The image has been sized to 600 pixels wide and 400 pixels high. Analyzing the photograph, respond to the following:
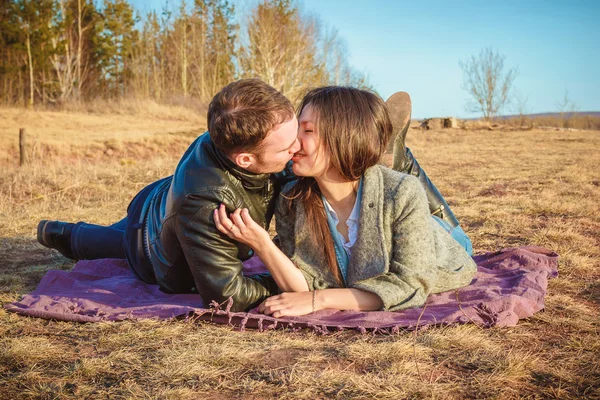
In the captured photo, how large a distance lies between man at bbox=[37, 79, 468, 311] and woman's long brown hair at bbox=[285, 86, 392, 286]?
0.20 metres

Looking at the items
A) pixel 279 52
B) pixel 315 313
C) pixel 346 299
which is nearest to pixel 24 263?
pixel 315 313

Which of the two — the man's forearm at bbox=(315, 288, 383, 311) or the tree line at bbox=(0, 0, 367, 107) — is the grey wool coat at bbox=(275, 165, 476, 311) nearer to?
the man's forearm at bbox=(315, 288, 383, 311)

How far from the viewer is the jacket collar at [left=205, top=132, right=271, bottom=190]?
2.74m

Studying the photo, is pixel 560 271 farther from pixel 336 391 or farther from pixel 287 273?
pixel 336 391

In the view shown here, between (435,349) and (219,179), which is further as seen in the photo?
(219,179)

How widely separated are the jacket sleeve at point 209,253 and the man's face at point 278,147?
327 millimetres

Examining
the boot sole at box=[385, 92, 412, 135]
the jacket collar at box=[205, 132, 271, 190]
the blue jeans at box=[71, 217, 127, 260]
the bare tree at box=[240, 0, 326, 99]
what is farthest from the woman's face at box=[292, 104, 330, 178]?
the bare tree at box=[240, 0, 326, 99]

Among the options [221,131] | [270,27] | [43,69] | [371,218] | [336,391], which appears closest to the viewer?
[336,391]

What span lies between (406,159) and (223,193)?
1822 millimetres

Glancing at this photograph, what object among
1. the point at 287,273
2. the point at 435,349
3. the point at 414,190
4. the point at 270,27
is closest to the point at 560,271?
the point at 414,190

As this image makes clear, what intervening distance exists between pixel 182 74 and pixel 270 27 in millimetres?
5070

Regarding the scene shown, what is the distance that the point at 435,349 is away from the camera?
2.35 meters

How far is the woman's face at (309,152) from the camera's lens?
2801 millimetres

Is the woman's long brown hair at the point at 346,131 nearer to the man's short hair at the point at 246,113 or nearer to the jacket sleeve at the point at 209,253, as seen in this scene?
the man's short hair at the point at 246,113
